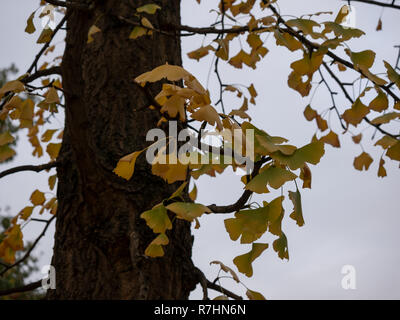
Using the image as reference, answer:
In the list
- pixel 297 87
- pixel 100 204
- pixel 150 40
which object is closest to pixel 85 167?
pixel 100 204

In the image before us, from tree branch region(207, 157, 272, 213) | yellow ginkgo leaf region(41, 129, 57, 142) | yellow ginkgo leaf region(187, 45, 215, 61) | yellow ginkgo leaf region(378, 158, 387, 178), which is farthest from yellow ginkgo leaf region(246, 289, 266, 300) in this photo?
yellow ginkgo leaf region(41, 129, 57, 142)

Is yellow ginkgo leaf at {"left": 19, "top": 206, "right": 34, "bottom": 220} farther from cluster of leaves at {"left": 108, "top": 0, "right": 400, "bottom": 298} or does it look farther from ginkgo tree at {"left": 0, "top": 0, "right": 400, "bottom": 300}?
cluster of leaves at {"left": 108, "top": 0, "right": 400, "bottom": 298}

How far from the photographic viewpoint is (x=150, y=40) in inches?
59.2

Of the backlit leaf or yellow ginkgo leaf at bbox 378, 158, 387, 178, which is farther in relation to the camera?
yellow ginkgo leaf at bbox 378, 158, 387, 178

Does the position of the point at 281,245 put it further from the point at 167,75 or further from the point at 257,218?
the point at 167,75

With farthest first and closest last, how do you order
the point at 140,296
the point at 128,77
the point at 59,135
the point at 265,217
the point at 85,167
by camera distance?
1. the point at 59,135
2. the point at 128,77
3. the point at 85,167
4. the point at 140,296
5. the point at 265,217

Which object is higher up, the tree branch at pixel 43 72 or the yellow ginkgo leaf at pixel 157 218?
the tree branch at pixel 43 72

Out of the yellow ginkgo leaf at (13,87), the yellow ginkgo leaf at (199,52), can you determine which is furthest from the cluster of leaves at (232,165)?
the yellow ginkgo leaf at (199,52)

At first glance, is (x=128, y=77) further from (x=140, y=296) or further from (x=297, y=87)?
(x=140, y=296)

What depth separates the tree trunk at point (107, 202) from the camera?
1.11 metres

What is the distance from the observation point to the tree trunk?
1.11 metres

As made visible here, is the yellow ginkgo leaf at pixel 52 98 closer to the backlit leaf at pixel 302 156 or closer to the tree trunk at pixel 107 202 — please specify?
the tree trunk at pixel 107 202
